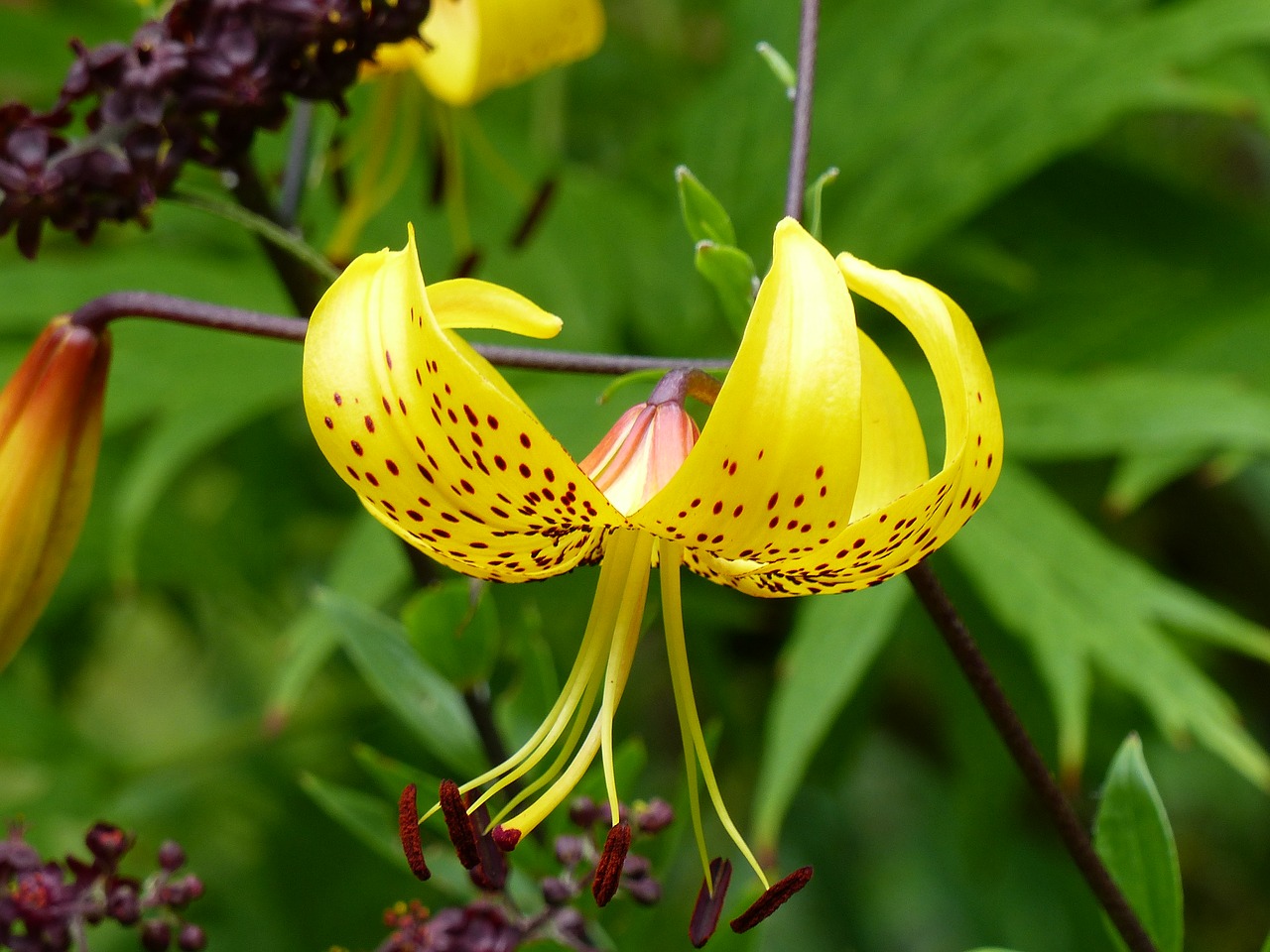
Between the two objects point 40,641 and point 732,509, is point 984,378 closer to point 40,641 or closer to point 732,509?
point 732,509

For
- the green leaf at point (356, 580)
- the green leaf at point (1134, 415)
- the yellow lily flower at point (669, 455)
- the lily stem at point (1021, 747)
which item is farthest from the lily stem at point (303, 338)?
the green leaf at point (1134, 415)

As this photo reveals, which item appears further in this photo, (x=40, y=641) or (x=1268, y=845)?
(x=1268, y=845)

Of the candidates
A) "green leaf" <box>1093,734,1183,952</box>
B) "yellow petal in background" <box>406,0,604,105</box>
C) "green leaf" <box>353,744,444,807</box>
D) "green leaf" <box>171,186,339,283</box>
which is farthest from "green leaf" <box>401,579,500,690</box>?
"yellow petal in background" <box>406,0,604,105</box>

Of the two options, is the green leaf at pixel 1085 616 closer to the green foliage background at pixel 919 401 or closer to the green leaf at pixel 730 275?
the green foliage background at pixel 919 401

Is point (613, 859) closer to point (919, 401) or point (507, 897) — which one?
point (507, 897)

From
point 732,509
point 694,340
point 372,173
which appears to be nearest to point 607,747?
point 732,509

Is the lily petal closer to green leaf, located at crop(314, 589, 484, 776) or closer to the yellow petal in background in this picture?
green leaf, located at crop(314, 589, 484, 776)
